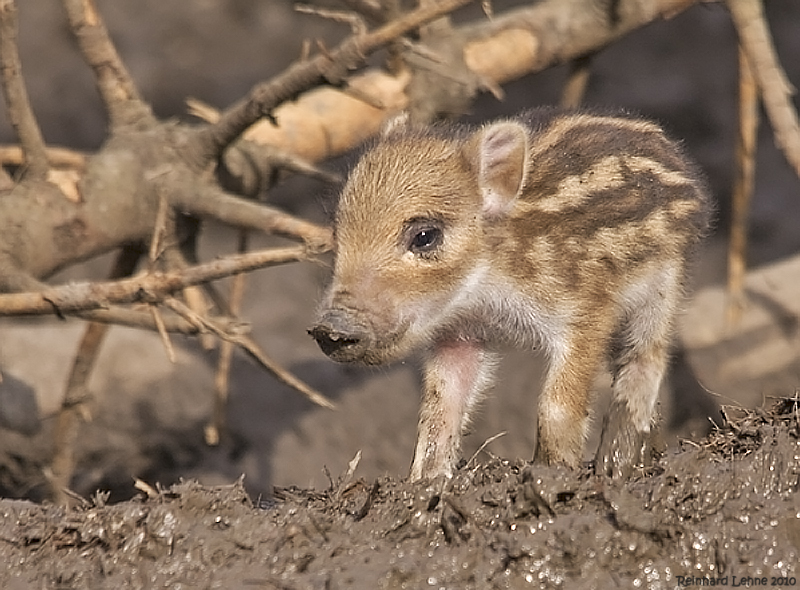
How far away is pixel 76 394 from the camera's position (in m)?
4.12

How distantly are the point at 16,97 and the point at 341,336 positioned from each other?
4.54 feet

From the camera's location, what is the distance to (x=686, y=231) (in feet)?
10.2

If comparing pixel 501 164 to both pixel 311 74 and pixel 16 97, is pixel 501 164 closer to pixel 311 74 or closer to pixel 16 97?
pixel 311 74

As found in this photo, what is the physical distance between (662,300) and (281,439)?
2.61 metres

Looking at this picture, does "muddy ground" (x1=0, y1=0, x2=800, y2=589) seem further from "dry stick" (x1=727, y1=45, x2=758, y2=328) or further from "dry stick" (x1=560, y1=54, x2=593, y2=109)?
"dry stick" (x1=560, y1=54, x2=593, y2=109)

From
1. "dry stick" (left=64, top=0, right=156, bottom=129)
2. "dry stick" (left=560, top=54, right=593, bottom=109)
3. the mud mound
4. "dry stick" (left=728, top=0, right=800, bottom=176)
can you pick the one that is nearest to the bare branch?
Answer: "dry stick" (left=560, top=54, right=593, bottom=109)

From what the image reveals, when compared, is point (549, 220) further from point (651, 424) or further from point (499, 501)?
point (499, 501)

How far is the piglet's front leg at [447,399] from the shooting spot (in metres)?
2.99

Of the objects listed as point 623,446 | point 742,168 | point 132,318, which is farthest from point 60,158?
point 742,168

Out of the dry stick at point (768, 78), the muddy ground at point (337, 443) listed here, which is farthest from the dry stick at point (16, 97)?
the dry stick at point (768, 78)

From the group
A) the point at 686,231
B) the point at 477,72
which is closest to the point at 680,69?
the point at 477,72

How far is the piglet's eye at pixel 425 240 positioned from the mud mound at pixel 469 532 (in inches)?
20.0

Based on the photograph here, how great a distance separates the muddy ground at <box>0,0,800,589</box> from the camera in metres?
2.46

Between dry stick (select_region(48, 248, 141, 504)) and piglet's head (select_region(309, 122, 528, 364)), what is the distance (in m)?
1.44
